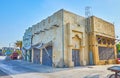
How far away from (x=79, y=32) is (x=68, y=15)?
2937 millimetres

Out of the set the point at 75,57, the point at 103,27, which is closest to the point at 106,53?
the point at 103,27

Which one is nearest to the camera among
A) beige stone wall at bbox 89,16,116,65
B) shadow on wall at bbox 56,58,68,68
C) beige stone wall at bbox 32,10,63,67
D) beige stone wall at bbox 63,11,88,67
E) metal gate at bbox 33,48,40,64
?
shadow on wall at bbox 56,58,68,68

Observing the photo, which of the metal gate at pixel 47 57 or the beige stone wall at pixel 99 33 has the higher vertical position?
the beige stone wall at pixel 99 33

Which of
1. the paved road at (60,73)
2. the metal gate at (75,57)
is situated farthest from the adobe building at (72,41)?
the paved road at (60,73)

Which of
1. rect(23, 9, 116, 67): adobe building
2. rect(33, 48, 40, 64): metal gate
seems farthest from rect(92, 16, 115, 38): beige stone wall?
rect(33, 48, 40, 64): metal gate

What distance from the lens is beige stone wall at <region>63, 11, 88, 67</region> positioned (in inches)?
704

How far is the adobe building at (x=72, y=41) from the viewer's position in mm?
18109

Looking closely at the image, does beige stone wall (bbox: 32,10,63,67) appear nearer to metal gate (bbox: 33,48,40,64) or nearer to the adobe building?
the adobe building

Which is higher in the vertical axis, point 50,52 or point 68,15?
point 68,15

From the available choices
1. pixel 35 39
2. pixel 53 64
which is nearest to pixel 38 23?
pixel 35 39

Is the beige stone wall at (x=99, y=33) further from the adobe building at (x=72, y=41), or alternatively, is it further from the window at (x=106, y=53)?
the window at (x=106, y=53)

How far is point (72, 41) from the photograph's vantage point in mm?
19109

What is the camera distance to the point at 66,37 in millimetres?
18266

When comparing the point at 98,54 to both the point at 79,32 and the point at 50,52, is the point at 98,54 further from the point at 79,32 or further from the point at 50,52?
the point at 50,52
